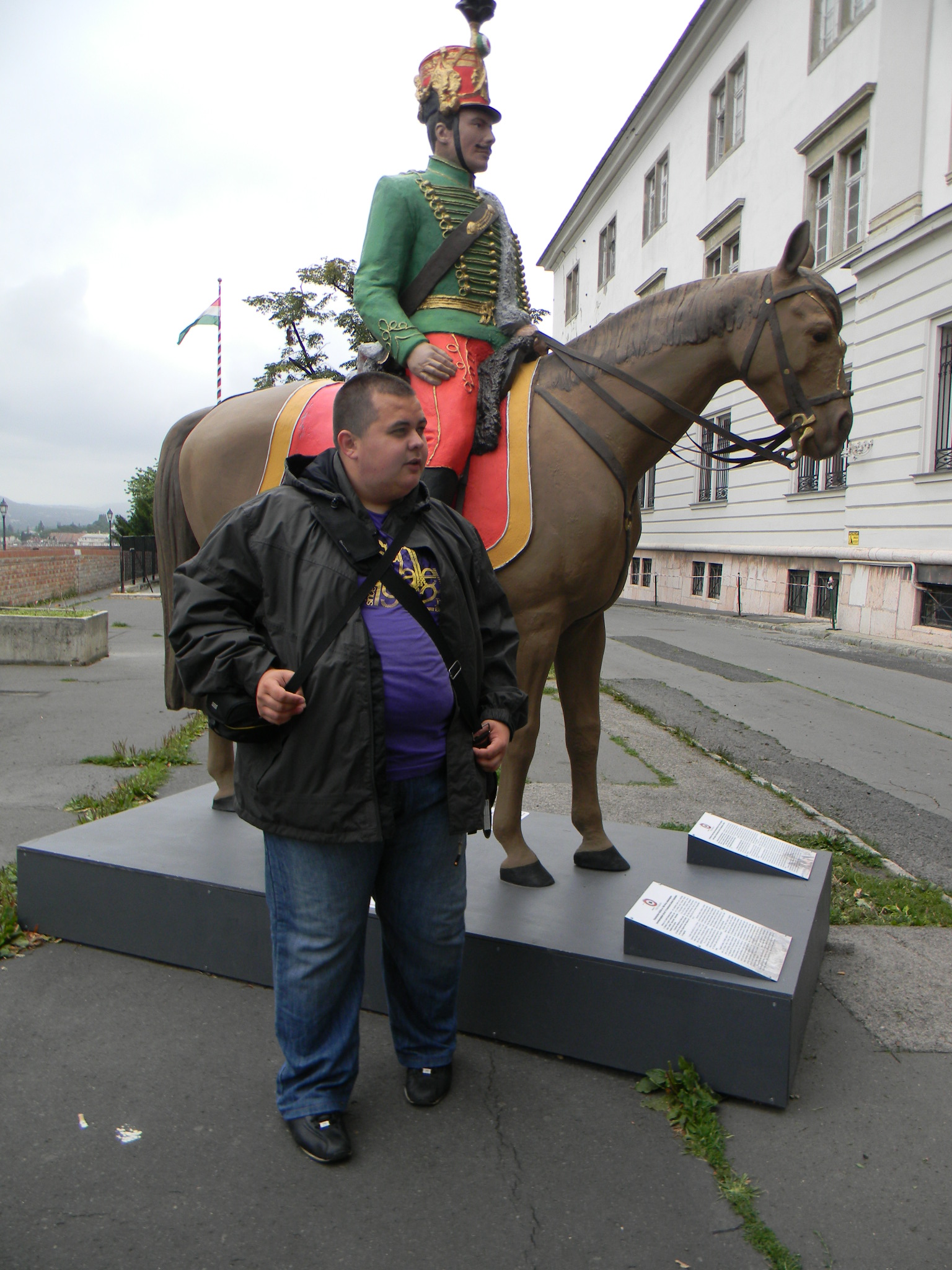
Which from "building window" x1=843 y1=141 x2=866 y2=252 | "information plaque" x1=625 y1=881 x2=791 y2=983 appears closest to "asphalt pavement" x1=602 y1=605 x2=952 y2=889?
"information plaque" x1=625 y1=881 x2=791 y2=983

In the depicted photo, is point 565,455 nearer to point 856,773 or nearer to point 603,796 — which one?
point 603,796

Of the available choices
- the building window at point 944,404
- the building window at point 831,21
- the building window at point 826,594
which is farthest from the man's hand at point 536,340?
the building window at point 831,21

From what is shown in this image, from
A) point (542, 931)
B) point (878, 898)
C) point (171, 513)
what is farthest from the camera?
point (171, 513)

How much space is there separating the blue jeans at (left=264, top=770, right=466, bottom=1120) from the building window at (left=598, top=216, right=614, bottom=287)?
1227 inches

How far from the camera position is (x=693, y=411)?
339 cm

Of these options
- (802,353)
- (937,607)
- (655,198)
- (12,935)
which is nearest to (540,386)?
(802,353)

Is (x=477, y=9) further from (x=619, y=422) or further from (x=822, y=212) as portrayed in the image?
(x=822, y=212)

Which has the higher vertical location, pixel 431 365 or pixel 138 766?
pixel 431 365

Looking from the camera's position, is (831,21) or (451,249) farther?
(831,21)

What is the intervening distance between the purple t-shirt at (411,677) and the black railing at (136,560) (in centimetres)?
2786

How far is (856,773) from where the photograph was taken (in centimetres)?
634

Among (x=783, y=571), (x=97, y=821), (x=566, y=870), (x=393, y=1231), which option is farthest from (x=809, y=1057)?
(x=783, y=571)

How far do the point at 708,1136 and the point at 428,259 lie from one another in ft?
9.90

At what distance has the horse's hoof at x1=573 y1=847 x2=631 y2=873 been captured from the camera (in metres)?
3.50
